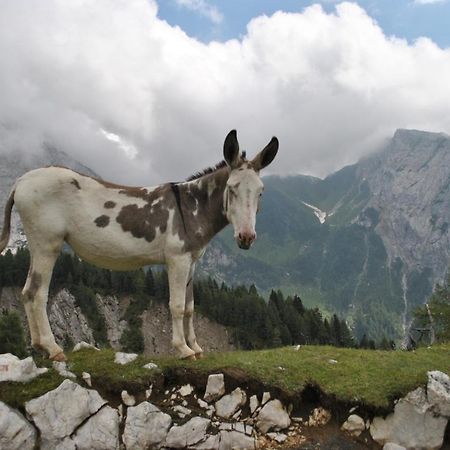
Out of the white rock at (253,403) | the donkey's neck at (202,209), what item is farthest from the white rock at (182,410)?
the donkey's neck at (202,209)

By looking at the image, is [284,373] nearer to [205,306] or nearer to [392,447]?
[392,447]

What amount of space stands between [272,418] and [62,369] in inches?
193

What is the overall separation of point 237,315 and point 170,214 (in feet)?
436

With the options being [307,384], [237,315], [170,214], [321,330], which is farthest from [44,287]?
[237,315]

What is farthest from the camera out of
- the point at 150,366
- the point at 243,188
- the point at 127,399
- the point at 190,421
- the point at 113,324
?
the point at 113,324

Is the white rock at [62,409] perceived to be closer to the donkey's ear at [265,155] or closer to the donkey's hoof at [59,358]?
the donkey's hoof at [59,358]

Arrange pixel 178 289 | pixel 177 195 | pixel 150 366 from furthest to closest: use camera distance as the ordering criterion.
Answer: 1. pixel 177 195
2. pixel 178 289
3. pixel 150 366

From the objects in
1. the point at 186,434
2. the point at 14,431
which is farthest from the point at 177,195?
the point at 14,431

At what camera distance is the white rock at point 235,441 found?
9.64m

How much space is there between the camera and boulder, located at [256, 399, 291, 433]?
10.1 meters

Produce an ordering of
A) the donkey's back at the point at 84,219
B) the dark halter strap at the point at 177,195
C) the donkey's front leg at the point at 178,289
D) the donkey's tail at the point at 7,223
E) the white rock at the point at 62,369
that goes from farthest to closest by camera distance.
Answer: the dark halter strap at the point at 177,195 < the donkey's tail at the point at 7,223 < the donkey's front leg at the point at 178,289 < the donkey's back at the point at 84,219 < the white rock at the point at 62,369

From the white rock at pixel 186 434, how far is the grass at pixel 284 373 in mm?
1367

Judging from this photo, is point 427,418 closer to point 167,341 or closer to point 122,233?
point 122,233

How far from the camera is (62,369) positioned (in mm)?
10523
